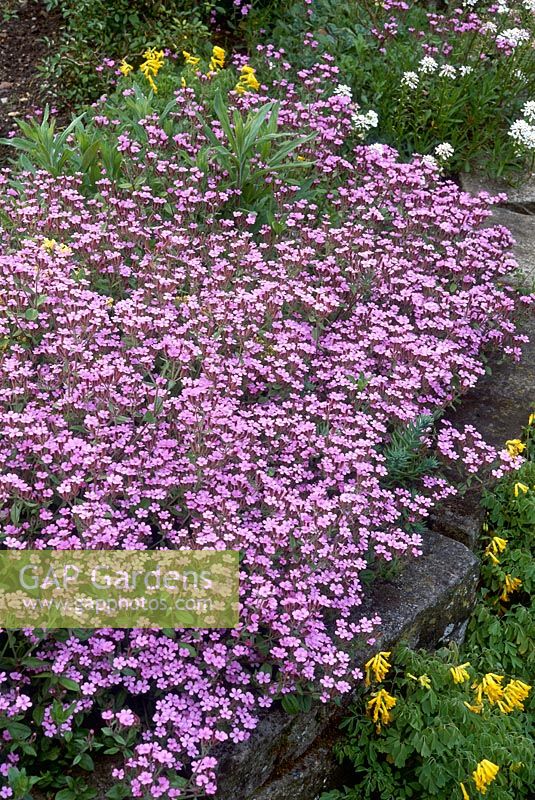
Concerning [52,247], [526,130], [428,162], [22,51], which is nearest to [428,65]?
[526,130]

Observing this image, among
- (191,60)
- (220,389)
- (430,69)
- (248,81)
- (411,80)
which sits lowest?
(220,389)

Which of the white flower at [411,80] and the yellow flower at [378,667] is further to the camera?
the white flower at [411,80]

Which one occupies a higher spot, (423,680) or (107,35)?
(107,35)

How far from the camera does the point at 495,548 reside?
14.2 ft

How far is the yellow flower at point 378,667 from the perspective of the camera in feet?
11.1

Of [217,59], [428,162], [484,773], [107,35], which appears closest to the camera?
[484,773]

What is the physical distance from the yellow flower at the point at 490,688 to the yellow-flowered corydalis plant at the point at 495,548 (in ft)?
2.59

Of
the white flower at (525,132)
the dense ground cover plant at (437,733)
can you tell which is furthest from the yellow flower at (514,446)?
the white flower at (525,132)

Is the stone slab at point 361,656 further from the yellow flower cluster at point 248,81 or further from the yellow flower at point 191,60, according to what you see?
the yellow flower at point 191,60

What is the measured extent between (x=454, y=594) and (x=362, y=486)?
2.21 feet

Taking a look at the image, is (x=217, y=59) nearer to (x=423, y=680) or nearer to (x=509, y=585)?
(x=509, y=585)

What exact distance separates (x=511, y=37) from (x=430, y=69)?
0.83 metres

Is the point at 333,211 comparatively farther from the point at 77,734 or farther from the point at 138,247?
the point at 77,734

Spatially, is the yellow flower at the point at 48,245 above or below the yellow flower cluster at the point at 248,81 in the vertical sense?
below
